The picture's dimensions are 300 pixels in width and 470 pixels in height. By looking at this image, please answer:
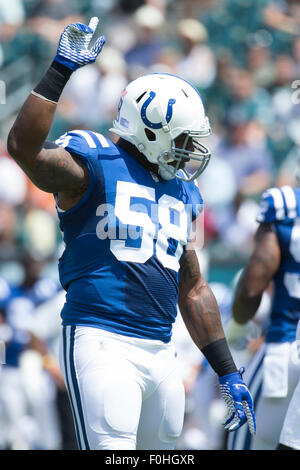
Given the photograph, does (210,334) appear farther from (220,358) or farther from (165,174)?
(165,174)

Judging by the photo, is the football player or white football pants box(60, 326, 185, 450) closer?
white football pants box(60, 326, 185, 450)

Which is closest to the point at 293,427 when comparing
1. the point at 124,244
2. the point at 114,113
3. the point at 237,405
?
the point at 237,405

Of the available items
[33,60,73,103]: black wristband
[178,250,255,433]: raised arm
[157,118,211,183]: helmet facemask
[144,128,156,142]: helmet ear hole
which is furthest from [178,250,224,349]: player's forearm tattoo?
[33,60,73,103]: black wristband

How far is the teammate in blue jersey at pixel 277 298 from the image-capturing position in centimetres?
416

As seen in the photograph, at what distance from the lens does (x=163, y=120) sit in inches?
134

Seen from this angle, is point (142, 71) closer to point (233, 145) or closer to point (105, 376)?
point (233, 145)

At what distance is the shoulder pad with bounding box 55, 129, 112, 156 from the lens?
3193mm

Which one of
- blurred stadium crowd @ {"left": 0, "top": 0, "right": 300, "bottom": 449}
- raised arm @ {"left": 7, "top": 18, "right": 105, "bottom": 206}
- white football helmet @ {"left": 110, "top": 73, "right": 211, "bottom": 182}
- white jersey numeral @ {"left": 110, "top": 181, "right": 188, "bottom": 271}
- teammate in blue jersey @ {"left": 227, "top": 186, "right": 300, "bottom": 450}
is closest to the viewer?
raised arm @ {"left": 7, "top": 18, "right": 105, "bottom": 206}

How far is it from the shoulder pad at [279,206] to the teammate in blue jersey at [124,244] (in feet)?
2.23

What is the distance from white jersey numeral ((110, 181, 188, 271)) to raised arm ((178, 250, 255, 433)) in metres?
0.22

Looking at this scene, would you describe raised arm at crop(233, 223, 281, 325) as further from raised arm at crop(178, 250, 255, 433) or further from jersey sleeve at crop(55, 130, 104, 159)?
jersey sleeve at crop(55, 130, 104, 159)

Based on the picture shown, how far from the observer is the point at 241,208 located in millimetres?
7672

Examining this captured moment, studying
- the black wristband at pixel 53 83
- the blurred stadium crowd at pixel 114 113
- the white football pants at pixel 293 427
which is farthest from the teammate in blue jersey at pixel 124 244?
the blurred stadium crowd at pixel 114 113

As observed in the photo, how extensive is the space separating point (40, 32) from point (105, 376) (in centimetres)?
724
